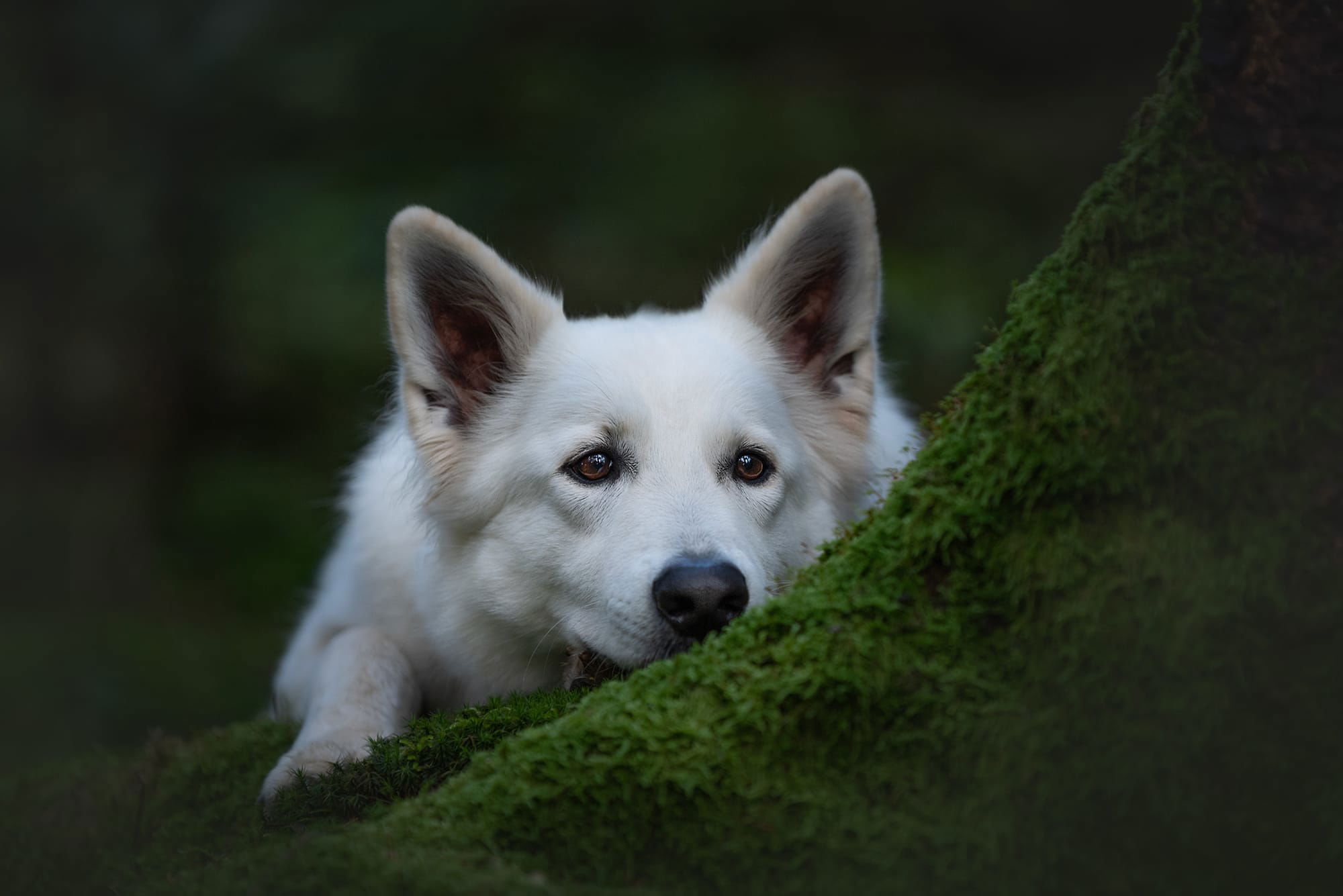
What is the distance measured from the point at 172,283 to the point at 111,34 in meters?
2.39

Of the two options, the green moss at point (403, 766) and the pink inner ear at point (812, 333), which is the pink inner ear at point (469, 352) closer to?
the pink inner ear at point (812, 333)

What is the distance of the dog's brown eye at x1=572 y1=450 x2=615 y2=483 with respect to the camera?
3.80 m

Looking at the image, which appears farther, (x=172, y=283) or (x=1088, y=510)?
(x=172, y=283)

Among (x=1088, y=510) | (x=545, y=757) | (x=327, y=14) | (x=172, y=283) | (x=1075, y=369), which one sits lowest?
(x=172, y=283)

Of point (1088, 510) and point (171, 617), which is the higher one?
point (1088, 510)

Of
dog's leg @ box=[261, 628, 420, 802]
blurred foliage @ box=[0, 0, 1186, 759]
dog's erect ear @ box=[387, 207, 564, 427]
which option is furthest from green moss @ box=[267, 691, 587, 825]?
blurred foliage @ box=[0, 0, 1186, 759]

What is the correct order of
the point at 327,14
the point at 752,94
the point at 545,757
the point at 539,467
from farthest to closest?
the point at 752,94 < the point at 327,14 < the point at 539,467 < the point at 545,757

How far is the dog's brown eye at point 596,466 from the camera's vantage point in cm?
380

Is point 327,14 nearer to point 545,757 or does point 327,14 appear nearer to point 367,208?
point 367,208

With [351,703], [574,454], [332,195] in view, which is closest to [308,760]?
[351,703]

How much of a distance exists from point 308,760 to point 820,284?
8.01 ft

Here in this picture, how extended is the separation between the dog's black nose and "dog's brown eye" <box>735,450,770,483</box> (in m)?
0.62

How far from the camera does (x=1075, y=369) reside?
2311 millimetres

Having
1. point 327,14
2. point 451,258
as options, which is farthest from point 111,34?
point 451,258
